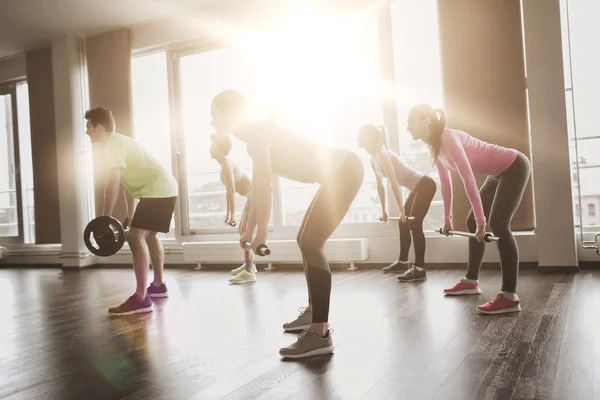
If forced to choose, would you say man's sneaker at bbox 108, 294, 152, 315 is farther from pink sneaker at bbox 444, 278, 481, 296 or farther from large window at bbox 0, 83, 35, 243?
large window at bbox 0, 83, 35, 243

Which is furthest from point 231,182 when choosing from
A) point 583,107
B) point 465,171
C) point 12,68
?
point 12,68

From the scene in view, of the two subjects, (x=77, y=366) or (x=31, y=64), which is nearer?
(x=77, y=366)

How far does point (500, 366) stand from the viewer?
1824 millimetres

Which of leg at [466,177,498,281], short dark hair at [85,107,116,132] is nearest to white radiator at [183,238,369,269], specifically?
leg at [466,177,498,281]

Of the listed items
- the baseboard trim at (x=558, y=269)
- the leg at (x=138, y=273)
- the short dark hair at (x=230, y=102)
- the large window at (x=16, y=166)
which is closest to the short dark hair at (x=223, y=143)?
the leg at (x=138, y=273)

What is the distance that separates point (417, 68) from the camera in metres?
4.89

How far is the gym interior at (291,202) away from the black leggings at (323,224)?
1.00ft

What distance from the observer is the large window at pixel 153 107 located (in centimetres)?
613

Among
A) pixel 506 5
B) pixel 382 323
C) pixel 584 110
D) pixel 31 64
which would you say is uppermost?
pixel 31 64

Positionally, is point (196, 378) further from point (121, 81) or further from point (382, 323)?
point (121, 81)

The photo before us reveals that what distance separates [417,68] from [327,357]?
355cm

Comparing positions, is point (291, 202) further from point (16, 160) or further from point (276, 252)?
point (16, 160)

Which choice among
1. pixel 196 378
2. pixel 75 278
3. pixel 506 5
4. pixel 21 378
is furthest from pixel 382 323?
pixel 75 278

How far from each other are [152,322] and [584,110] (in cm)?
376
